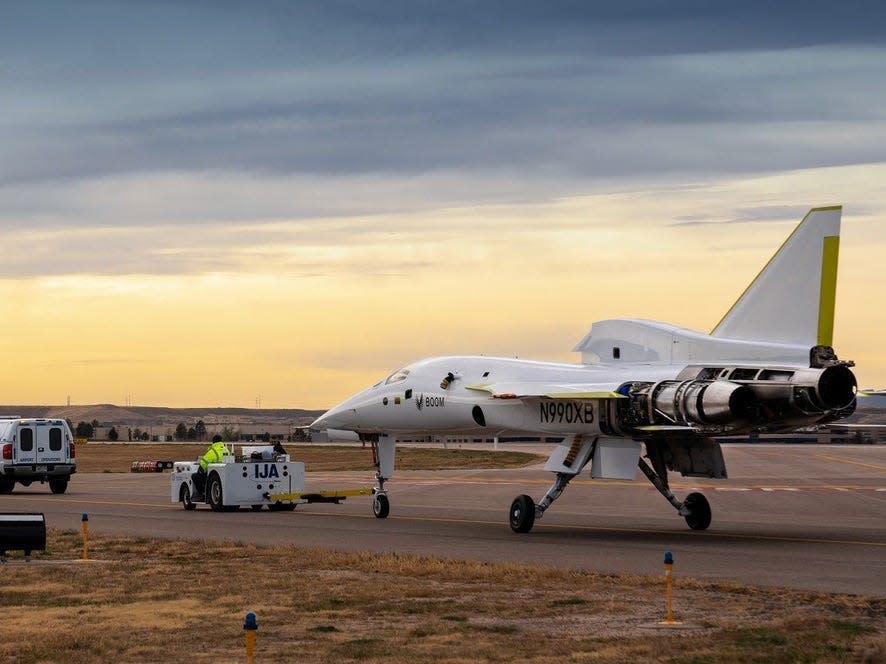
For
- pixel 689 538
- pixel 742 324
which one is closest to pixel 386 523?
pixel 689 538

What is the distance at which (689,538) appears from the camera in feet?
90.0

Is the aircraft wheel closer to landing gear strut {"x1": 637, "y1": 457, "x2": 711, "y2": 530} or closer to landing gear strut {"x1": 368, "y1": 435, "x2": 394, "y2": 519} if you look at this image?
landing gear strut {"x1": 637, "y1": 457, "x2": 711, "y2": 530}

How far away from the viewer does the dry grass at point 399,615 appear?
13.8 m

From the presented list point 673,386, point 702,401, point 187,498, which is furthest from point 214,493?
point 702,401

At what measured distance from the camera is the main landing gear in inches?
1117

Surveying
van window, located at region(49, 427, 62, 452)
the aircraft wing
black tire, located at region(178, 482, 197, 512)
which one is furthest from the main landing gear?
van window, located at region(49, 427, 62, 452)

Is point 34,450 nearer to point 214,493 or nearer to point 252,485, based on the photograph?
point 214,493

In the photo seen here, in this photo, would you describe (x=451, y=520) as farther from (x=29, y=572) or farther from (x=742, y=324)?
(x=29, y=572)

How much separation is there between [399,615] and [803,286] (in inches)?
484

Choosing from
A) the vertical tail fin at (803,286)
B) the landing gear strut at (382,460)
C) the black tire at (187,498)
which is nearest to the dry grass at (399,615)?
the vertical tail fin at (803,286)

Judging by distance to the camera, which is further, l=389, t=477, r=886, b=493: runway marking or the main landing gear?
l=389, t=477, r=886, b=493: runway marking

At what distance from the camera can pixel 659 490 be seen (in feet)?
96.1

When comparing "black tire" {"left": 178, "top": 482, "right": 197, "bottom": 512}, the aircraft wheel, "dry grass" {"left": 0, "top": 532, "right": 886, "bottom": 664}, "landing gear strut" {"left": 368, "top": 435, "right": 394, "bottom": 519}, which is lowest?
"dry grass" {"left": 0, "top": 532, "right": 886, "bottom": 664}

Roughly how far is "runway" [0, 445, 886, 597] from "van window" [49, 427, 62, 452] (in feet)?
6.08
